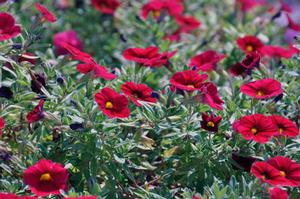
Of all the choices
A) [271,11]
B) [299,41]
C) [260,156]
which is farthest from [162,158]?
[271,11]

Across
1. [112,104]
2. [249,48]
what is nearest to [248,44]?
[249,48]

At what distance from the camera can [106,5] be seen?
415 centimetres

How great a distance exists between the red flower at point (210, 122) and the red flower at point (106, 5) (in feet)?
5.83

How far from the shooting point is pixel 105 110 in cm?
235

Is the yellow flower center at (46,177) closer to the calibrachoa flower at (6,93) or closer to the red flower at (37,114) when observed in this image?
the red flower at (37,114)

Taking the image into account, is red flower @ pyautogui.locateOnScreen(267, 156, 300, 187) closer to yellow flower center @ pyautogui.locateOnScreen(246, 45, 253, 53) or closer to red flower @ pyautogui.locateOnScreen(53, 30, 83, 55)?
yellow flower center @ pyautogui.locateOnScreen(246, 45, 253, 53)

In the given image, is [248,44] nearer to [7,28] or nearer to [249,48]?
[249,48]

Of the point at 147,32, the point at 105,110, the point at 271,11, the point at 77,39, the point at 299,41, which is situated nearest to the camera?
the point at 105,110

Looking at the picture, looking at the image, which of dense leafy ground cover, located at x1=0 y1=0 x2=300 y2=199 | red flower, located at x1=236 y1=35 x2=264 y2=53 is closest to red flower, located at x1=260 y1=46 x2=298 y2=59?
red flower, located at x1=236 y1=35 x2=264 y2=53

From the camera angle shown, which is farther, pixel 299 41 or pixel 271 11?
pixel 271 11

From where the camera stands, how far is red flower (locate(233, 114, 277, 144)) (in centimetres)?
236

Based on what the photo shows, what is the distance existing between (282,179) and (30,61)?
1130 mm

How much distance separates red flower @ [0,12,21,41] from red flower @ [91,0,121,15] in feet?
4.70

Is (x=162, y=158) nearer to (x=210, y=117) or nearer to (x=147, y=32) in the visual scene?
(x=210, y=117)
